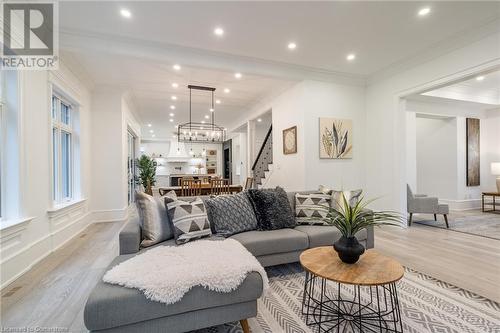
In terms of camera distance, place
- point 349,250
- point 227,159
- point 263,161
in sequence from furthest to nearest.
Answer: point 227,159 < point 263,161 < point 349,250

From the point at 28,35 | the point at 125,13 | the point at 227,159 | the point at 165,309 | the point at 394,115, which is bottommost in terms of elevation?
the point at 165,309

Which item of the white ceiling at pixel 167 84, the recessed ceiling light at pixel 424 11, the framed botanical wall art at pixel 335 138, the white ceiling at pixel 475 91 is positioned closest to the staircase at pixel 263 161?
the white ceiling at pixel 167 84

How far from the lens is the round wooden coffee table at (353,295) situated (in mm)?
1500

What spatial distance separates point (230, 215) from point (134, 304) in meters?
1.38

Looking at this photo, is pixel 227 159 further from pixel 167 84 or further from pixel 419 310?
pixel 419 310

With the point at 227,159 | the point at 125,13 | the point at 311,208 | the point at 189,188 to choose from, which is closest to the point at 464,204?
the point at 311,208

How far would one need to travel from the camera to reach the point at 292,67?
4461 mm

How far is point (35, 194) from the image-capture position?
2916 millimetres

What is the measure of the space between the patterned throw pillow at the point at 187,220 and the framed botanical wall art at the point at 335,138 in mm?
3136

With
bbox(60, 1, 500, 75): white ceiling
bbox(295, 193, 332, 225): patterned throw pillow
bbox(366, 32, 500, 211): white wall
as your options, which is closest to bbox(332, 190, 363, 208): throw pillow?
bbox(295, 193, 332, 225): patterned throw pillow

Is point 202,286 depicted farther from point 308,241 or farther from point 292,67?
point 292,67

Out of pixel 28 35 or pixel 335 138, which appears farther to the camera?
pixel 335 138

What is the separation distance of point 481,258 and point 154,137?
13.0 m

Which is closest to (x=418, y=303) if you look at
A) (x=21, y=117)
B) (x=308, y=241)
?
(x=308, y=241)
